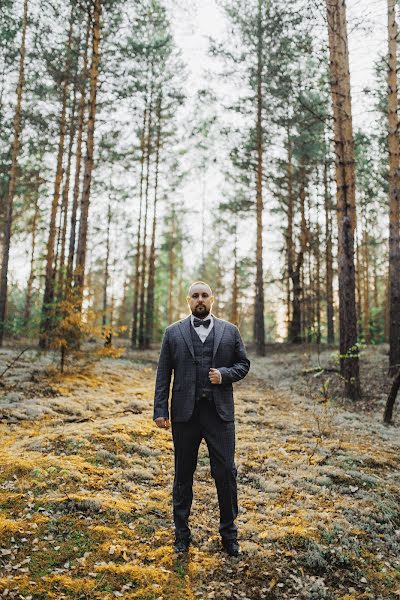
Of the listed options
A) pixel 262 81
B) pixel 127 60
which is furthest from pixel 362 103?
pixel 127 60

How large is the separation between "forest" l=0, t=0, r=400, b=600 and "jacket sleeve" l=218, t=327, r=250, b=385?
63.3 inches

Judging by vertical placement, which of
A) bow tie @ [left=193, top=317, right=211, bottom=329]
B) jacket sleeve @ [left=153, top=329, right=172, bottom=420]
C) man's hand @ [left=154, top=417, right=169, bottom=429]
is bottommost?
man's hand @ [left=154, top=417, right=169, bottom=429]

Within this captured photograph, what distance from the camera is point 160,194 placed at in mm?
20891

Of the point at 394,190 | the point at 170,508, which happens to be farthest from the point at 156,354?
the point at 170,508

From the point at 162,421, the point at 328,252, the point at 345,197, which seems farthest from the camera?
the point at 328,252

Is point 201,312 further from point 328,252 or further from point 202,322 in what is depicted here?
point 328,252

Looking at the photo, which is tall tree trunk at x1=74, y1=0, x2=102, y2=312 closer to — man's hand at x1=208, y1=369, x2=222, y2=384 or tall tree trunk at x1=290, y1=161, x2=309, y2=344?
tall tree trunk at x1=290, y1=161, x2=309, y2=344

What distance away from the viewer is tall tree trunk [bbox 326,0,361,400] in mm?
9531

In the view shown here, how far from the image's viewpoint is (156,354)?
19.0 m

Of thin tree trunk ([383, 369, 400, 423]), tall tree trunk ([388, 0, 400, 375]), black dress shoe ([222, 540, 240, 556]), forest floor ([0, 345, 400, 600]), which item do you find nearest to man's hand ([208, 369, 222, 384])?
black dress shoe ([222, 540, 240, 556])

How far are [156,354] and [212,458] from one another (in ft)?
50.3

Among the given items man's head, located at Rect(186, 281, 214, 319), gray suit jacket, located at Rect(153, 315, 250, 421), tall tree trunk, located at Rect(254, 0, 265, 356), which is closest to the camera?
gray suit jacket, located at Rect(153, 315, 250, 421)

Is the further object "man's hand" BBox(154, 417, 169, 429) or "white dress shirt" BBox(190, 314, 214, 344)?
"white dress shirt" BBox(190, 314, 214, 344)

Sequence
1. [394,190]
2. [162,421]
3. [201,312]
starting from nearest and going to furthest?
1. [162,421]
2. [201,312]
3. [394,190]
